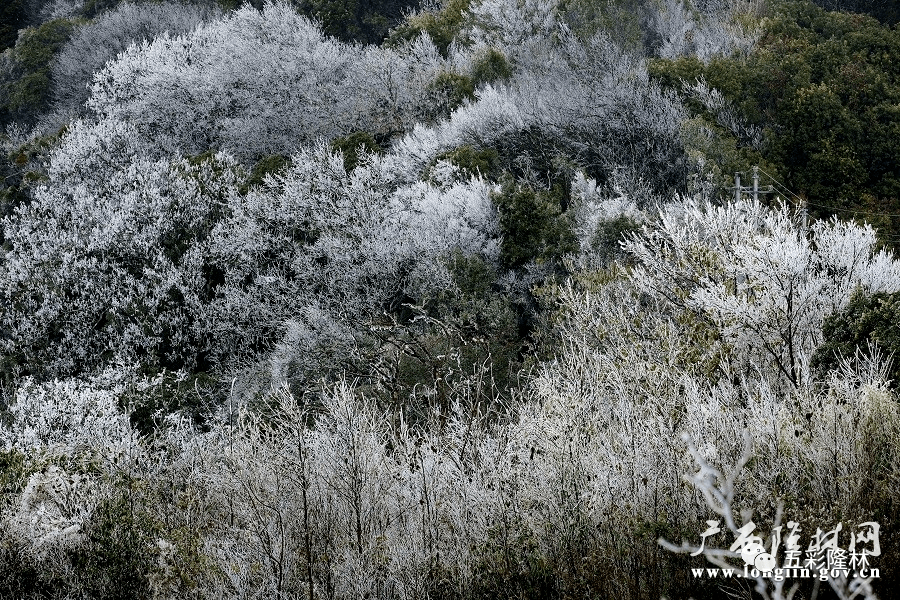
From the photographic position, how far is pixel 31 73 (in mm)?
37562

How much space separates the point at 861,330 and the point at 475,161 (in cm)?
1407

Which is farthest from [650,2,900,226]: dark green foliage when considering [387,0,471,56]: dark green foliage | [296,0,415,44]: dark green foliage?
[296,0,415,44]: dark green foliage

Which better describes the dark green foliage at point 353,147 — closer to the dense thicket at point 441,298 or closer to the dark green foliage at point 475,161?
the dense thicket at point 441,298

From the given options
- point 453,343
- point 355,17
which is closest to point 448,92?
point 355,17

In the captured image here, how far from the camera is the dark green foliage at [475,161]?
22594 mm

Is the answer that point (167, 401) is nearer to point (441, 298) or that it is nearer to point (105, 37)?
point (441, 298)

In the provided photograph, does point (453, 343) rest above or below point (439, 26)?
below

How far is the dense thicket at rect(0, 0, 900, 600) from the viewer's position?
802 centimetres

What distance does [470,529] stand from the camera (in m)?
8.38

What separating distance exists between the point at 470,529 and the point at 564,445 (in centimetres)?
138

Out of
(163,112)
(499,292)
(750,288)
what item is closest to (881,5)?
(499,292)

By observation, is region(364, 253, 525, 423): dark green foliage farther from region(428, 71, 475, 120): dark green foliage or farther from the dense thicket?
region(428, 71, 475, 120): dark green foliage

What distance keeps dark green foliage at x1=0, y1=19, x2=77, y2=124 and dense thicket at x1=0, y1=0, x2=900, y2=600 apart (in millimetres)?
177

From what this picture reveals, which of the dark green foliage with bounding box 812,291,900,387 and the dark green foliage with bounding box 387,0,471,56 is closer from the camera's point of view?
the dark green foliage with bounding box 812,291,900,387
